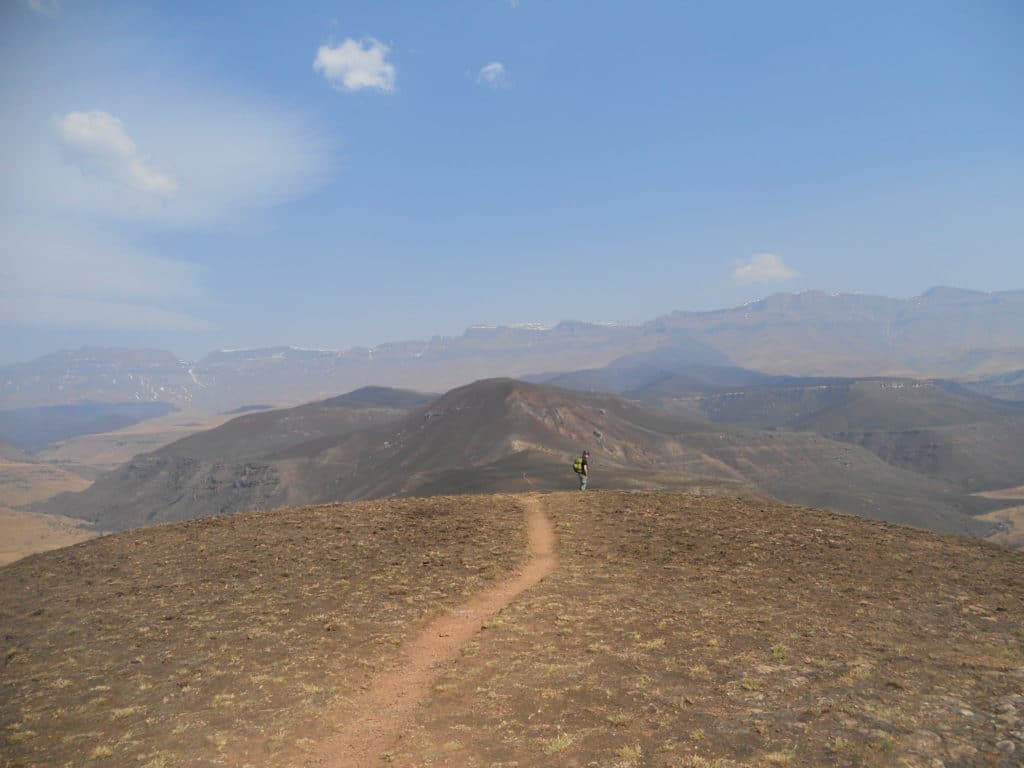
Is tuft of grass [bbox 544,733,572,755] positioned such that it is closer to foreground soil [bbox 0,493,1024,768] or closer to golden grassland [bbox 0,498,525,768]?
foreground soil [bbox 0,493,1024,768]

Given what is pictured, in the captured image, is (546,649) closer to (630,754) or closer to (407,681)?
(407,681)

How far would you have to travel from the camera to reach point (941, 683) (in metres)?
13.0

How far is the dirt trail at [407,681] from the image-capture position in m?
11.8

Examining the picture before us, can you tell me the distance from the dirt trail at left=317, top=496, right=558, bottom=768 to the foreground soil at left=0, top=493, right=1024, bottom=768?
6.8 inches

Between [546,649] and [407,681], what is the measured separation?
11.5 ft

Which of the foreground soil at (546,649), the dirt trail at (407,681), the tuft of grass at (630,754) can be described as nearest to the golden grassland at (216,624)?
the foreground soil at (546,649)

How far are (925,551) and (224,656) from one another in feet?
80.4

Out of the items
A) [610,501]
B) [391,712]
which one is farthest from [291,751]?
[610,501]

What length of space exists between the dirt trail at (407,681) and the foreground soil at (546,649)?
0.17 metres

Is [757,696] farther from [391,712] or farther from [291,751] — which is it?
[291,751]

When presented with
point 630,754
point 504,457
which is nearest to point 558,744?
point 630,754

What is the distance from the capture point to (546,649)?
50.4 feet

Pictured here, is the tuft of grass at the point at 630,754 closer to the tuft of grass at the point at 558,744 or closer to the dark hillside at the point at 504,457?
the tuft of grass at the point at 558,744

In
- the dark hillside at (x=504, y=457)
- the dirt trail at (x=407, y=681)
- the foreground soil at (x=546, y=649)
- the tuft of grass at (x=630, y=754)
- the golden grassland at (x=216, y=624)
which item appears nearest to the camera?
the tuft of grass at (x=630, y=754)
